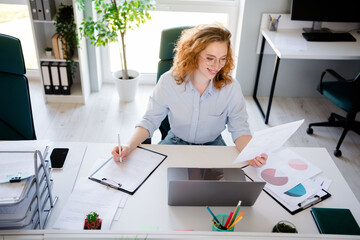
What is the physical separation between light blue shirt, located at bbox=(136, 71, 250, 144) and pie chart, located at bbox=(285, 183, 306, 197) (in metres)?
0.42

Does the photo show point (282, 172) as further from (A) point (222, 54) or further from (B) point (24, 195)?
(B) point (24, 195)

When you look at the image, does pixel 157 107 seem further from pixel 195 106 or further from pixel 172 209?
pixel 172 209

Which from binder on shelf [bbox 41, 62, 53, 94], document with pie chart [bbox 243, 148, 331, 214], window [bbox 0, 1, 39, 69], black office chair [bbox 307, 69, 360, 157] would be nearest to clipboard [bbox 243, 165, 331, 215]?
document with pie chart [bbox 243, 148, 331, 214]

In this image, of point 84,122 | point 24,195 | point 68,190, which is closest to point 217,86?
point 68,190

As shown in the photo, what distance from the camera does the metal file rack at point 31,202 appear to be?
1.03 metres

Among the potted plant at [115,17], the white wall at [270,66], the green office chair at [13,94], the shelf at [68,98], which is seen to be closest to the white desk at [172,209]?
the green office chair at [13,94]

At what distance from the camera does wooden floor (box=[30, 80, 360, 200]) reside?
287 centimetres

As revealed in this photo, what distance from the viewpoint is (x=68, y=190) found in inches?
53.1

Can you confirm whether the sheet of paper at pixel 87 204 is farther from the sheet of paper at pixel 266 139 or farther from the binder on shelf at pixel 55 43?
the binder on shelf at pixel 55 43

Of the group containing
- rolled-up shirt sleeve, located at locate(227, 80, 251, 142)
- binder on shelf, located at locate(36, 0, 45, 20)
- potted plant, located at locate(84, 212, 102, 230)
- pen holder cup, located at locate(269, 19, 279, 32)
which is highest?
binder on shelf, located at locate(36, 0, 45, 20)

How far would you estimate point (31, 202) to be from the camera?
111 centimetres

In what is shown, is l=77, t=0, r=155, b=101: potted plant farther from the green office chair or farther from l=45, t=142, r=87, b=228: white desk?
l=45, t=142, r=87, b=228: white desk

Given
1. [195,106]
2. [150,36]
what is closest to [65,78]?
[150,36]

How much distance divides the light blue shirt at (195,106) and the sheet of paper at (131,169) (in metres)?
0.23
